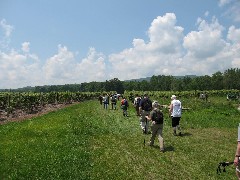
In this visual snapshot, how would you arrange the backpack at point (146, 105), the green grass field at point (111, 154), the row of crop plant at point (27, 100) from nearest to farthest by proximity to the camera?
the green grass field at point (111, 154)
the backpack at point (146, 105)
the row of crop plant at point (27, 100)

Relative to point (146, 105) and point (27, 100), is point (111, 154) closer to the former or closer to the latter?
point (146, 105)

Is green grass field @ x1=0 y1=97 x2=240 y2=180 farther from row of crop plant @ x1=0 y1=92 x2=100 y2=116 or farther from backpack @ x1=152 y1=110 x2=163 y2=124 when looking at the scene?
row of crop plant @ x1=0 y1=92 x2=100 y2=116

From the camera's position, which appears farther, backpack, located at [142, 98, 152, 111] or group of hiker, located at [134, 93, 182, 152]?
backpack, located at [142, 98, 152, 111]

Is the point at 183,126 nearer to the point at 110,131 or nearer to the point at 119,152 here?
the point at 110,131

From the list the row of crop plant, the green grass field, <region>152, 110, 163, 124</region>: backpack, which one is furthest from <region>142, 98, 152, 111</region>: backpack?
the row of crop plant

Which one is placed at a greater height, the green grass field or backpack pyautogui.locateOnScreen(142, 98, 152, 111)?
backpack pyautogui.locateOnScreen(142, 98, 152, 111)

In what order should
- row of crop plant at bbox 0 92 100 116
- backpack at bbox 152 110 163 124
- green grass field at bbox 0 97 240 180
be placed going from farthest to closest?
1. row of crop plant at bbox 0 92 100 116
2. backpack at bbox 152 110 163 124
3. green grass field at bbox 0 97 240 180

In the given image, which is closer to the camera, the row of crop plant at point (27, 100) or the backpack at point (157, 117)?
the backpack at point (157, 117)

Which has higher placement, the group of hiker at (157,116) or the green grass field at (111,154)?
the group of hiker at (157,116)

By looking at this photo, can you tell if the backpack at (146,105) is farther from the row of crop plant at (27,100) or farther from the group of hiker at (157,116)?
the row of crop plant at (27,100)

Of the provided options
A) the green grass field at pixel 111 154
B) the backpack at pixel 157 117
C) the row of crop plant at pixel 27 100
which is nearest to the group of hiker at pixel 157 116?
the backpack at pixel 157 117

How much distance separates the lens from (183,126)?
23297mm

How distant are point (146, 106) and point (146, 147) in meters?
4.95

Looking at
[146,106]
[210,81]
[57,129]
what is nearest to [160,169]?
[146,106]
